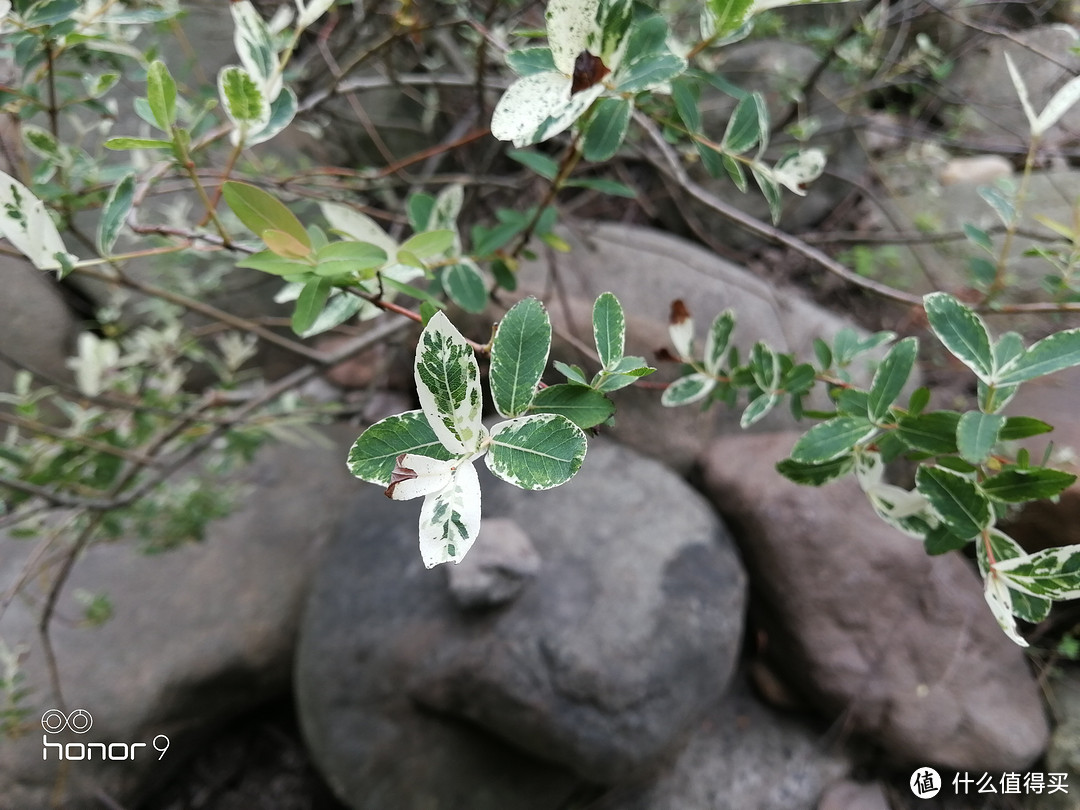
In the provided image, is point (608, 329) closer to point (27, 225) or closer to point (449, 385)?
point (449, 385)

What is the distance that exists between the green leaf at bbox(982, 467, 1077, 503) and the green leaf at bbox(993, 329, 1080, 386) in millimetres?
65

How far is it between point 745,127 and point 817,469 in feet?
1.02

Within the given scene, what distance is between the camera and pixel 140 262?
5.63ft

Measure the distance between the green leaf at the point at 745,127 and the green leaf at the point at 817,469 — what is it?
0.28 m

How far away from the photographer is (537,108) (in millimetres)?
375

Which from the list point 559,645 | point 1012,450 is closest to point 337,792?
point 559,645

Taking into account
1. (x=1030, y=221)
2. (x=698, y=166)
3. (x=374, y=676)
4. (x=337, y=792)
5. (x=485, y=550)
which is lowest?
(x=337, y=792)

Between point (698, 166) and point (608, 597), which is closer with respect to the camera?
point (608, 597)

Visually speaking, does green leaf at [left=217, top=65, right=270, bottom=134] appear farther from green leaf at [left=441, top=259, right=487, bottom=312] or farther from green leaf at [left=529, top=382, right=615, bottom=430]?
green leaf at [left=529, top=382, right=615, bottom=430]

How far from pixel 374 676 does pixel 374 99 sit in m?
1.66

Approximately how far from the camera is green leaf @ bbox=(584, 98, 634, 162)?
441mm

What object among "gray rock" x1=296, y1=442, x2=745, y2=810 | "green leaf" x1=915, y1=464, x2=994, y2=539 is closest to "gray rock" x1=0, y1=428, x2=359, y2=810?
"gray rock" x1=296, y1=442, x2=745, y2=810

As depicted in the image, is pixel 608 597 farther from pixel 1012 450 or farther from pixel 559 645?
pixel 1012 450

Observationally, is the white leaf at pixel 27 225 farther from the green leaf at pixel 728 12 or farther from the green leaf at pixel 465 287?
the green leaf at pixel 728 12
